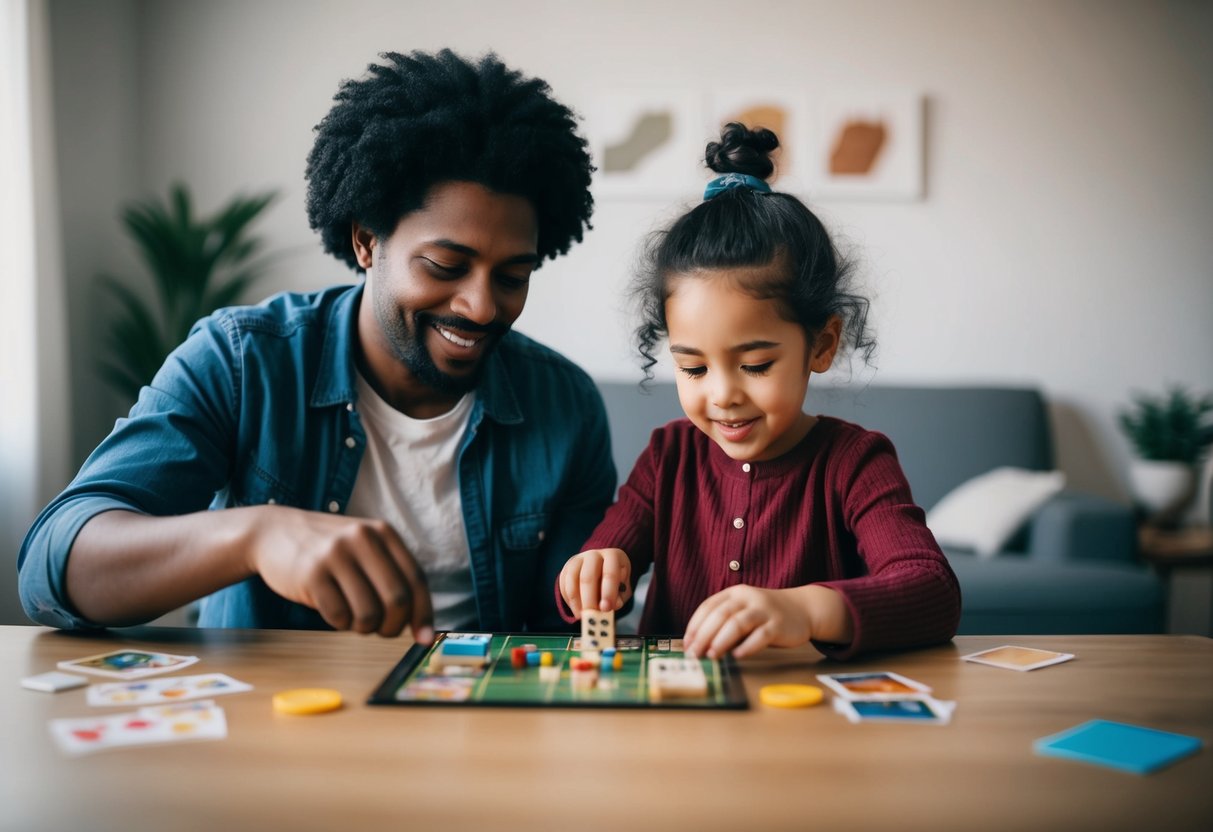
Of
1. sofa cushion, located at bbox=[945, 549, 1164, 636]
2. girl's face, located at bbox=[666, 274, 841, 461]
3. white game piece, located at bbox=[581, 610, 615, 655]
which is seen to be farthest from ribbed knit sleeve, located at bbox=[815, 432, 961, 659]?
sofa cushion, located at bbox=[945, 549, 1164, 636]

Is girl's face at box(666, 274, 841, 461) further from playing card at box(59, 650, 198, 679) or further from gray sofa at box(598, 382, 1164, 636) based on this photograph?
gray sofa at box(598, 382, 1164, 636)

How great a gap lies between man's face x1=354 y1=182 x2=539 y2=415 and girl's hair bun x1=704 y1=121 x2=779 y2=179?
0.93 feet

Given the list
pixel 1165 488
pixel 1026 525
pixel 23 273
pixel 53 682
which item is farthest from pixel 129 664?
pixel 1165 488

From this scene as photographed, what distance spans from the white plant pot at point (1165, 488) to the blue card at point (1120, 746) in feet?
10.3

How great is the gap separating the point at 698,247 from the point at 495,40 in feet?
8.98

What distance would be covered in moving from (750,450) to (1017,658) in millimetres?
419

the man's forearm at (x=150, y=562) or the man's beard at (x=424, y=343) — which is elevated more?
the man's beard at (x=424, y=343)

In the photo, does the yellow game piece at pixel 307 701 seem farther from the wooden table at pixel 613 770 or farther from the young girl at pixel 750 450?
the young girl at pixel 750 450

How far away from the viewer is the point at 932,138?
3850mm

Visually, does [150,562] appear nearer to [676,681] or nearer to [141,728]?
[141,728]

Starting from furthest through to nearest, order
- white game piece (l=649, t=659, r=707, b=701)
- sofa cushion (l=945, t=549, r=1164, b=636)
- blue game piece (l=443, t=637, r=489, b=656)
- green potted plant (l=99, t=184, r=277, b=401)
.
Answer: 1. green potted plant (l=99, t=184, r=277, b=401)
2. sofa cushion (l=945, t=549, r=1164, b=636)
3. blue game piece (l=443, t=637, r=489, b=656)
4. white game piece (l=649, t=659, r=707, b=701)

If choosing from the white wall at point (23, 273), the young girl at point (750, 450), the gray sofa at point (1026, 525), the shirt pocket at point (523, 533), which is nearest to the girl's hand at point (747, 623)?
the young girl at point (750, 450)

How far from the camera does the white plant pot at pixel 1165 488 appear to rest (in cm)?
358

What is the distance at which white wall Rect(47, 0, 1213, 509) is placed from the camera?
3.78 m
